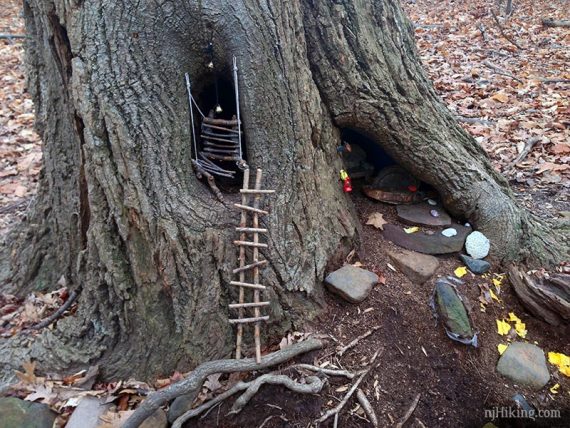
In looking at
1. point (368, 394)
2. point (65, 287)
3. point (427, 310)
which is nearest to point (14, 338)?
point (65, 287)

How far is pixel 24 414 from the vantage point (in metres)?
2.41

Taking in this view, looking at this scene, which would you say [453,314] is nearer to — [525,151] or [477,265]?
[477,265]

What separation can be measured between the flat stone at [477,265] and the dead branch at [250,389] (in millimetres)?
1470

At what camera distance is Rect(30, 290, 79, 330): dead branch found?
308cm

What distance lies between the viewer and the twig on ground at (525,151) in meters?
4.67

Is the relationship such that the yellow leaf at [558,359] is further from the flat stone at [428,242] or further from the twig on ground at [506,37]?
the twig on ground at [506,37]

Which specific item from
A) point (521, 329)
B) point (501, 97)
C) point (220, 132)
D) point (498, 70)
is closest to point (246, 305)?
point (220, 132)

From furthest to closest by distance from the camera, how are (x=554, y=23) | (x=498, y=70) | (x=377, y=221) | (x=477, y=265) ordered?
(x=554, y=23)
(x=498, y=70)
(x=377, y=221)
(x=477, y=265)

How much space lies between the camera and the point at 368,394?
2.37 meters

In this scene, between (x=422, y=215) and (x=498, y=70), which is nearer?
(x=422, y=215)

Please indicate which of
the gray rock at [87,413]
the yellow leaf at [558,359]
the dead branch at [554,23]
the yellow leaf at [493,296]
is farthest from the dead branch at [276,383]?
the dead branch at [554,23]

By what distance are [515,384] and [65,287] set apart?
10.6ft

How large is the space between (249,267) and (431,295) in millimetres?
1265

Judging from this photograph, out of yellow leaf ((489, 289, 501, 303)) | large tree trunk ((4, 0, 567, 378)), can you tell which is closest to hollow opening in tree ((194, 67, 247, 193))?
large tree trunk ((4, 0, 567, 378))
